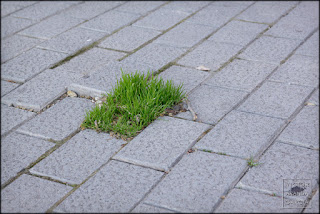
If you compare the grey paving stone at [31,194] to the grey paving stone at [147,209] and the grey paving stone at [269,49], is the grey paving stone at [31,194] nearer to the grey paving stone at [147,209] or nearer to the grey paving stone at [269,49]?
the grey paving stone at [147,209]

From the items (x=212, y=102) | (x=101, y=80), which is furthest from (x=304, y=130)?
(x=101, y=80)

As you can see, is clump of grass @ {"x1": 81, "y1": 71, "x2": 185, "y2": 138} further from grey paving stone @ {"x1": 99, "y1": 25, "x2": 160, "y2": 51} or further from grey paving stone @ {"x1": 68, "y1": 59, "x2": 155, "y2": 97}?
grey paving stone @ {"x1": 99, "y1": 25, "x2": 160, "y2": 51}

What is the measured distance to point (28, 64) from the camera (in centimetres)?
438

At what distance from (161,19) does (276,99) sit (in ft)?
7.09

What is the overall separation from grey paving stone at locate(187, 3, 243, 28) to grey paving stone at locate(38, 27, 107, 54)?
3.69ft

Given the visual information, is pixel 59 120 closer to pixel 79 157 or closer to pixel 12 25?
pixel 79 157

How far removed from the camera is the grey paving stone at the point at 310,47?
456 centimetres

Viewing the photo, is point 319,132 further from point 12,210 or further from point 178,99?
point 12,210

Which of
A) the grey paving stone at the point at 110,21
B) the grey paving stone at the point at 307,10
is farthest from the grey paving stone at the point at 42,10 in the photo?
the grey paving stone at the point at 307,10

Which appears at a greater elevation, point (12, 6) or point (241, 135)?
point (12, 6)

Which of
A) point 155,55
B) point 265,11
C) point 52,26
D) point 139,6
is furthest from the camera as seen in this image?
point 139,6

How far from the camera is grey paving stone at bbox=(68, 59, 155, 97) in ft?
12.4

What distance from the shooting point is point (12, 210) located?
2.59 m

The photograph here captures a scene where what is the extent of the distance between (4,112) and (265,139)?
193 centimetres
